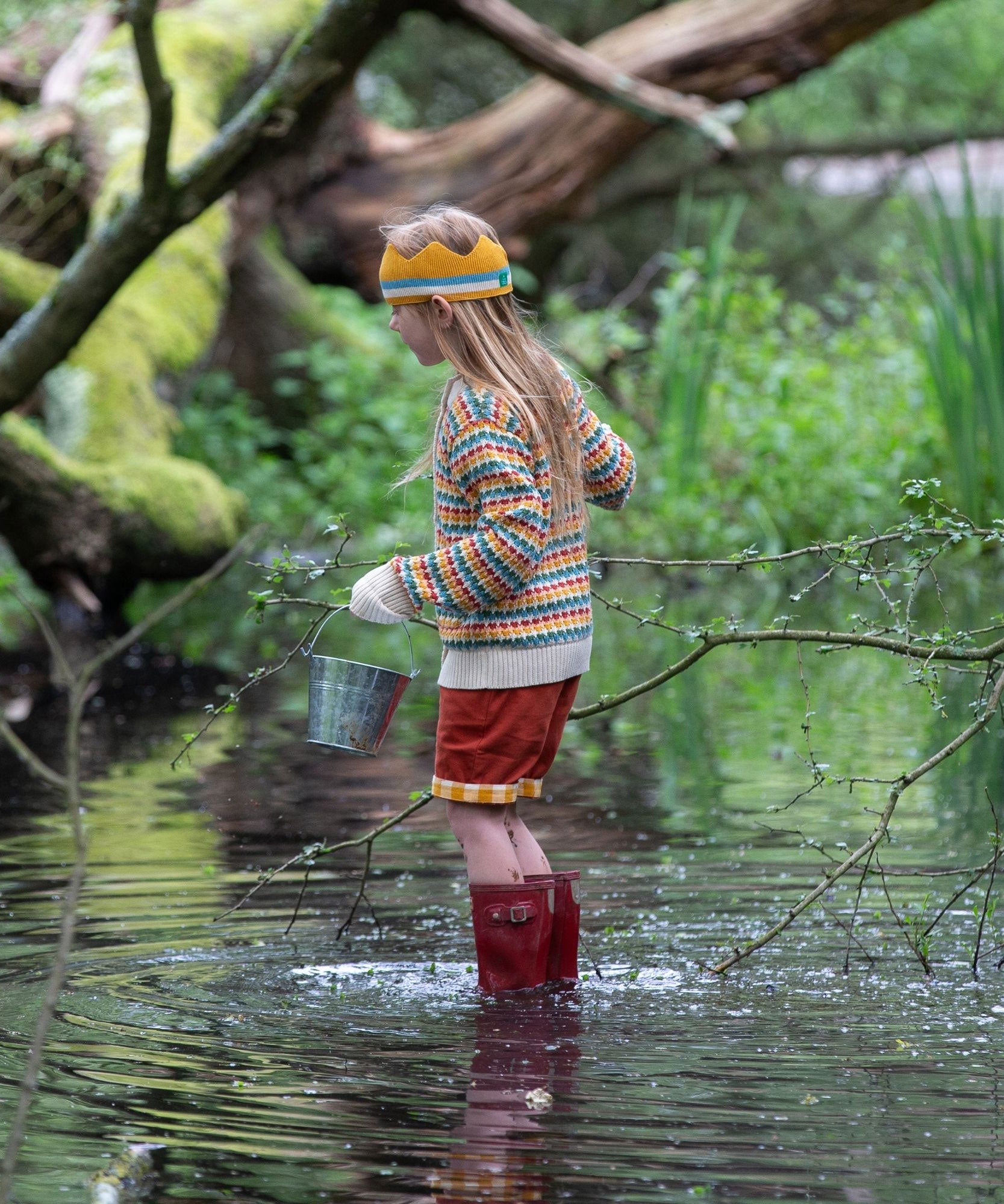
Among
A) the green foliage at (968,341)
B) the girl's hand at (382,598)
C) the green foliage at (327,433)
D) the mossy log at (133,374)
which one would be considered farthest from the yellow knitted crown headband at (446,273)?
the green foliage at (327,433)

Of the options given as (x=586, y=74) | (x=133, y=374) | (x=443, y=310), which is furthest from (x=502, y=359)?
(x=586, y=74)

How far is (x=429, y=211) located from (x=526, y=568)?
734 mm

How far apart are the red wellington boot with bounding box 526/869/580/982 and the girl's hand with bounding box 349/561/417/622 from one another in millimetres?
565

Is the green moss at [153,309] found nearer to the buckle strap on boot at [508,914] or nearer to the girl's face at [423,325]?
the girl's face at [423,325]

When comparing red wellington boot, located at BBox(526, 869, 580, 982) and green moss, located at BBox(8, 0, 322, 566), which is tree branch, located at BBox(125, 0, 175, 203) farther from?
red wellington boot, located at BBox(526, 869, 580, 982)

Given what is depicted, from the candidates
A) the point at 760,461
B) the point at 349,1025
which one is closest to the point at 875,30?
the point at 760,461

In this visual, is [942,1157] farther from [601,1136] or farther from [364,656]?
[364,656]

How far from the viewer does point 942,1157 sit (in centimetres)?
216

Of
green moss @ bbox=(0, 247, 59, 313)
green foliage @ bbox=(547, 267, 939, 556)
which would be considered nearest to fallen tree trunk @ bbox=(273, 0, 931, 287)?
green foliage @ bbox=(547, 267, 939, 556)

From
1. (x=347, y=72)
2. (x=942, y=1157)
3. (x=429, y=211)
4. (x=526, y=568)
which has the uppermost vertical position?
(x=347, y=72)

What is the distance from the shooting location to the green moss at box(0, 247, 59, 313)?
355 inches

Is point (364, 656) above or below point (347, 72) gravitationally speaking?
below

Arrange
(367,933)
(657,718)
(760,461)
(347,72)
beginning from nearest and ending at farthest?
(367,933) → (657,718) → (347,72) → (760,461)

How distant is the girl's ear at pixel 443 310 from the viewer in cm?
312
